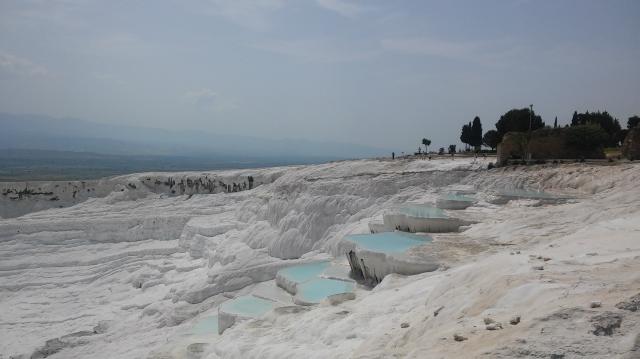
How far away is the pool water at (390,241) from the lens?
1194 cm

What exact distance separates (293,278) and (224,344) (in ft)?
14.0

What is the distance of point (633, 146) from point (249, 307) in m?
16.3

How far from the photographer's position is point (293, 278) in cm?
1293

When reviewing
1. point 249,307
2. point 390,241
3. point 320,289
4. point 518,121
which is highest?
point 518,121

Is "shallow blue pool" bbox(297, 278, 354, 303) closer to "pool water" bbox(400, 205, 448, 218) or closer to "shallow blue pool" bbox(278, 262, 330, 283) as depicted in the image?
"shallow blue pool" bbox(278, 262, 330, 283)

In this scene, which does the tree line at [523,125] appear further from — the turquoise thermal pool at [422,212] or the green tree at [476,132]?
the turquoise thermal pool at [422,212]

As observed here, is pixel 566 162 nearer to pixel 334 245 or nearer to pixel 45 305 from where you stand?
pixel 334 245

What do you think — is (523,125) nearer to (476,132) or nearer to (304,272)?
(476,132)

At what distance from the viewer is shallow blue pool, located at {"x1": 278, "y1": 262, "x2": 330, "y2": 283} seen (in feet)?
42.3

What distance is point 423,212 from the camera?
49.2 feet

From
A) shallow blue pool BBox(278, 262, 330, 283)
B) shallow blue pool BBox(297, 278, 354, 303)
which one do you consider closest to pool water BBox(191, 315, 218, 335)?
shallow blue pool BBox(278, 262, 330, 283)

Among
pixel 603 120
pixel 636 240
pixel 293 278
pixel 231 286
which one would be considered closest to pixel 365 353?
pixel 636 240

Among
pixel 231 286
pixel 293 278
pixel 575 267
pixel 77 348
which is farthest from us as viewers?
pixel 231 286

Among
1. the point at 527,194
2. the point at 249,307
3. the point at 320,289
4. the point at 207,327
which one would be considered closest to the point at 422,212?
the point at 527,194
